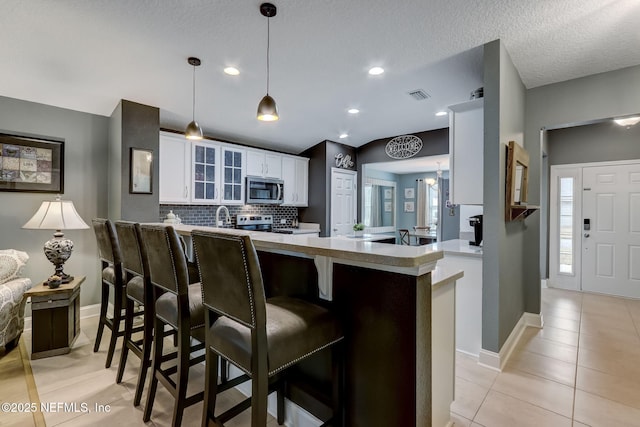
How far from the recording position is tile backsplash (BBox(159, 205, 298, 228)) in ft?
14.4

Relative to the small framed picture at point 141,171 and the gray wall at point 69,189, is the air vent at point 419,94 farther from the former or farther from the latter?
the gray wall at point 69,189

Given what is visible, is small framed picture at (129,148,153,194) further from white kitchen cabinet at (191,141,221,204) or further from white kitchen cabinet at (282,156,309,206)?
white kitchen cabinet at (282,156,309,206)

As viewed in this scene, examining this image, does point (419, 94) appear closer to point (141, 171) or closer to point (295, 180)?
point (295, 180)

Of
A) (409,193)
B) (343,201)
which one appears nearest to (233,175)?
(343,201)

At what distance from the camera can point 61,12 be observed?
2.13 metres

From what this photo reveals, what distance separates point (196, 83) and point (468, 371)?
3695 mm

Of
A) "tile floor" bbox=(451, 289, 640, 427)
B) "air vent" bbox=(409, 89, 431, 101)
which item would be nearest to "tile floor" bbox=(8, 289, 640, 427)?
"tile floor" bbox=(451, 289, 640, 427)

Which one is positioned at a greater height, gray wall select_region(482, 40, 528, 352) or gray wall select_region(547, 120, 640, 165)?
gray wall select_region(547, 120, 640, 165)

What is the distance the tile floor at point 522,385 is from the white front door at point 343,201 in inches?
128

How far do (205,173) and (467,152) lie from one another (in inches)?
132

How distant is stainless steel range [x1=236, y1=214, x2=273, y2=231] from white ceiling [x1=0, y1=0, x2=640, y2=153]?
1.78 m

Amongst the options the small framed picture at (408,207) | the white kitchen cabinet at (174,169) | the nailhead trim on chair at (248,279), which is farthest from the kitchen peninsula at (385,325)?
the small framed picture at (408,207)

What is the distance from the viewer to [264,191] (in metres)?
5.06

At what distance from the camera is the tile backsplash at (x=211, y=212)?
440 centimetres
